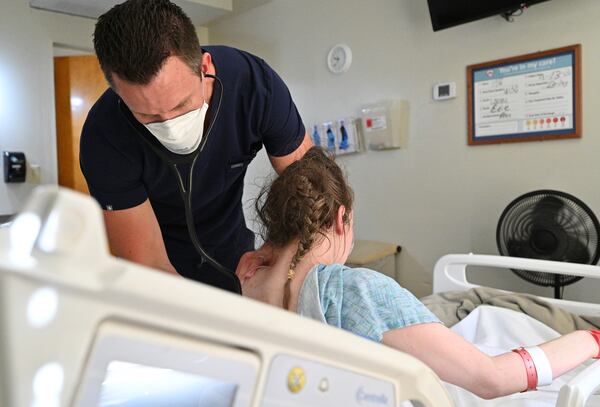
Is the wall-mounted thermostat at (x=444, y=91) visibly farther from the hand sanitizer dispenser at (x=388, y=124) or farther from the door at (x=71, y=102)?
the door at (x=71, y=102)

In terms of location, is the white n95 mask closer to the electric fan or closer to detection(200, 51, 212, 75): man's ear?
detection(200, 51, 212, 75): man's ear

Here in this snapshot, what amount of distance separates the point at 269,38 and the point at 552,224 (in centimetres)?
259

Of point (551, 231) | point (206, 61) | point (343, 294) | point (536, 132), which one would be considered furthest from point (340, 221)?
point (536, 132)

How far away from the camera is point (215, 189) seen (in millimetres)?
1521

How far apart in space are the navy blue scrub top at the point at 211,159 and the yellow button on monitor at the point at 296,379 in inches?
38.1

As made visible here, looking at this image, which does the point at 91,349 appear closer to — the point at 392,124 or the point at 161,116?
the point at 161,116

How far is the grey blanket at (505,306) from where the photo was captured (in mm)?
1541

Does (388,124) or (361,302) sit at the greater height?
(388,124)

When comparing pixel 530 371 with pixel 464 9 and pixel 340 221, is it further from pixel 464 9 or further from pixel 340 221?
pixel 464 9

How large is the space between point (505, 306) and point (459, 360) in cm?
95

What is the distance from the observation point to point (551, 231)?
210 centimetres

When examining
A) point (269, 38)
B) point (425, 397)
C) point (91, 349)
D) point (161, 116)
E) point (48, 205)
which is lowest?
→ point (425, 397)

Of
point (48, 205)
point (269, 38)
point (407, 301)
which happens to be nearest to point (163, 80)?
point (407, 301)

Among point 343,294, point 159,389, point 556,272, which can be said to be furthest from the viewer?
point 556,272
